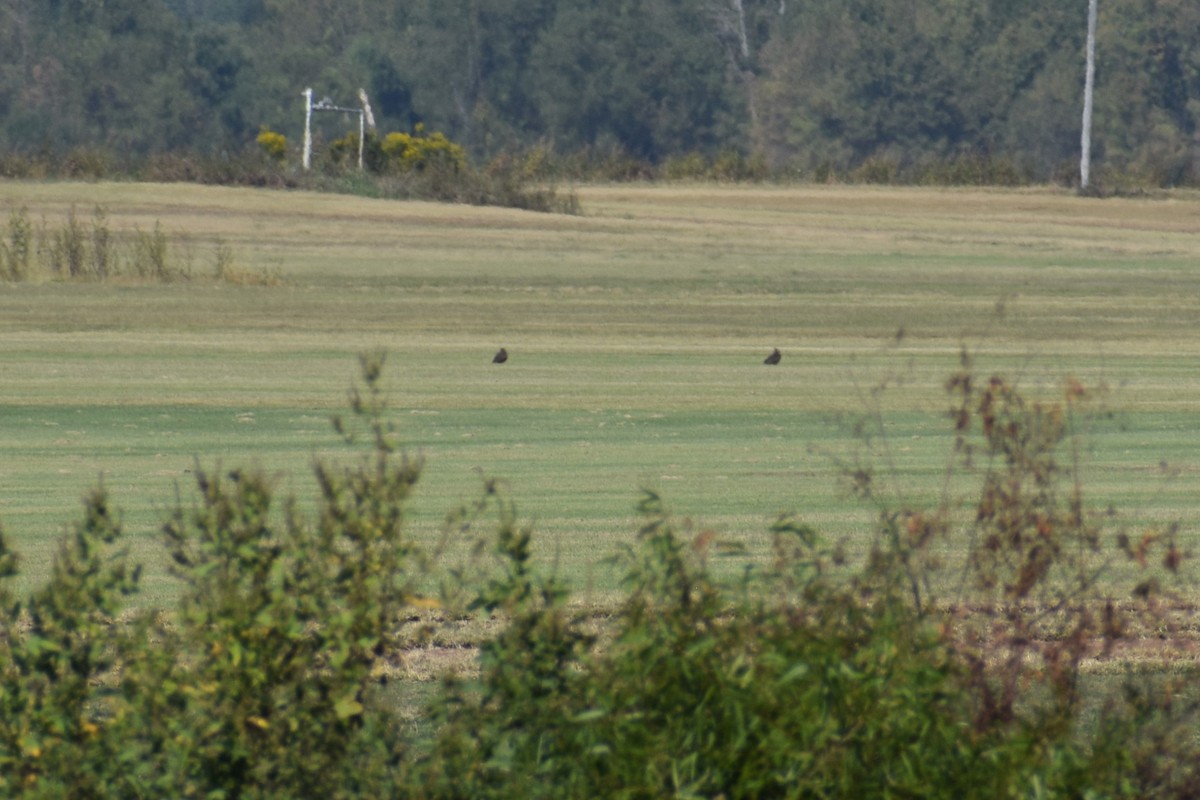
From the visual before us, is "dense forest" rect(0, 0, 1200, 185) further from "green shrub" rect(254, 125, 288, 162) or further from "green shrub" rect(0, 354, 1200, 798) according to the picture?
"green shrub" rect(0, 354, 1200, 798)

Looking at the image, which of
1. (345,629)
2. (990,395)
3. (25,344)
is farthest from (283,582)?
(25,344)

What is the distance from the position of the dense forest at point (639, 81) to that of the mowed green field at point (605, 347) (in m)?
37.4

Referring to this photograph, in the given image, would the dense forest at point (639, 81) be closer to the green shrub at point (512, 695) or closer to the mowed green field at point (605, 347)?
the mowed green field at point (605, 347)

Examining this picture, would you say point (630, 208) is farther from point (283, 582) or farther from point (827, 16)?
point (827, 16)

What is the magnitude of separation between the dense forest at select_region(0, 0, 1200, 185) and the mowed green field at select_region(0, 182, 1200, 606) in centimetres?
3744

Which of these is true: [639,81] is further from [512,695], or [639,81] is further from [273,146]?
[512,695]

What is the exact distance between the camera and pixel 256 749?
215 inches

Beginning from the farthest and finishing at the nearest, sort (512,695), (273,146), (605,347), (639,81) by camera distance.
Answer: (639,81)
(273,146)
(605,347)
(512,695)

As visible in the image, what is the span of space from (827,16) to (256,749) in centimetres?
9526

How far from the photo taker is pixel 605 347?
27.4m

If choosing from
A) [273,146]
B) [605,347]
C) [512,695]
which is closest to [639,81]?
[273,146]

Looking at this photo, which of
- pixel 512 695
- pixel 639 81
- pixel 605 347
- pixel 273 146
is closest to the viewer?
pixel 512 695

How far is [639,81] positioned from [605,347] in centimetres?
6762

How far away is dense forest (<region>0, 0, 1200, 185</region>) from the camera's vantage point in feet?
297
